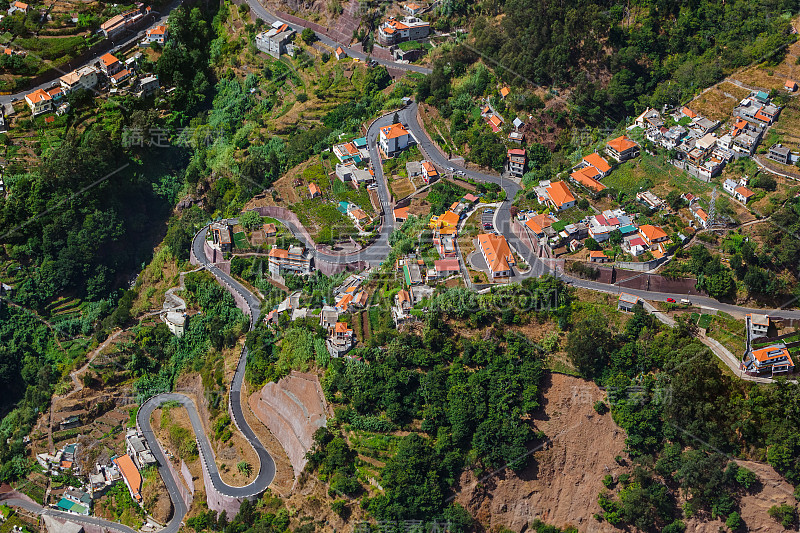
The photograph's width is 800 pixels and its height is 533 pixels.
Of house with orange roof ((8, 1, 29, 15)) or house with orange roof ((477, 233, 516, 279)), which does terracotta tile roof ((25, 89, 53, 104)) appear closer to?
house with orange roof ((8, 1, 29, 15))

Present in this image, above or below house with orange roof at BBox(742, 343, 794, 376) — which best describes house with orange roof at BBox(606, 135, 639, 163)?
above

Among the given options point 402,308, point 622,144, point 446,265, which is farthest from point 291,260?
point 622,144

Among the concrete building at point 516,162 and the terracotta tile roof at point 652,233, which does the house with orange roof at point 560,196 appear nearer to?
the concrete building at point 516,162

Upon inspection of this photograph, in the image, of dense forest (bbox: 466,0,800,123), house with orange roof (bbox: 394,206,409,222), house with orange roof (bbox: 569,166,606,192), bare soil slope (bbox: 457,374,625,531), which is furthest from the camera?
dense forest (bbox: 466,0,800,123)

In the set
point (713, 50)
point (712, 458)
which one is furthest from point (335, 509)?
point (713, 50)

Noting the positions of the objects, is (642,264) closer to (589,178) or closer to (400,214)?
(589,178)

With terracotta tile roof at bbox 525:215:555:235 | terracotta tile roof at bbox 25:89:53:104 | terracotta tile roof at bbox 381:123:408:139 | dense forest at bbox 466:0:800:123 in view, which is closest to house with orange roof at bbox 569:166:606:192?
terracotta tile roof at bbox 525:215:555:235
